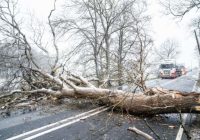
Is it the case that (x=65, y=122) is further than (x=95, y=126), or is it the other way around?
(x=65, y=122)

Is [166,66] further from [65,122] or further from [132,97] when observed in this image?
[65,122]

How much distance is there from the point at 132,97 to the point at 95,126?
174cm

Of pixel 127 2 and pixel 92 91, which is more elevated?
pixel 127 2

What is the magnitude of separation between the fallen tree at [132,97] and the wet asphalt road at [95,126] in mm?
357

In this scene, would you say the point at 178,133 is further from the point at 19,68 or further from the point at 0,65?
the point at 0,65

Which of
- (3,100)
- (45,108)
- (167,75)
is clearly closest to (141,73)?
(45,108)

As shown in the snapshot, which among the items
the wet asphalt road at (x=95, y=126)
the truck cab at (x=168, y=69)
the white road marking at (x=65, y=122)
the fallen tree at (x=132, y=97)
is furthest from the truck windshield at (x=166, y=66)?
the wet asphalt road at (x=95, y=126)

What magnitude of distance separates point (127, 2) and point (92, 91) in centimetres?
1586

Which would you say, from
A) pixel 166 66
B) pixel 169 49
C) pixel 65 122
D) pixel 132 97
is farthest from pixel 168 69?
pixel 169 49

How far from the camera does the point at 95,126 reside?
652 cm

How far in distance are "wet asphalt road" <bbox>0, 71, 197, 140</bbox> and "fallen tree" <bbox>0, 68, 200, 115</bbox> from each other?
1.17 ft

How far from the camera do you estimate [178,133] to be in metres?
6.02

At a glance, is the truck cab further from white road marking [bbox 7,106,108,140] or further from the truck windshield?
white road marking [bbox 7,106,108,140]

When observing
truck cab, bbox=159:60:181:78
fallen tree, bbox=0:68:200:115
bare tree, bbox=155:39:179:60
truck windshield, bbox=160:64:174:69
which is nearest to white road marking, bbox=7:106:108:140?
fallen tree, bbox=0:68:200:115
